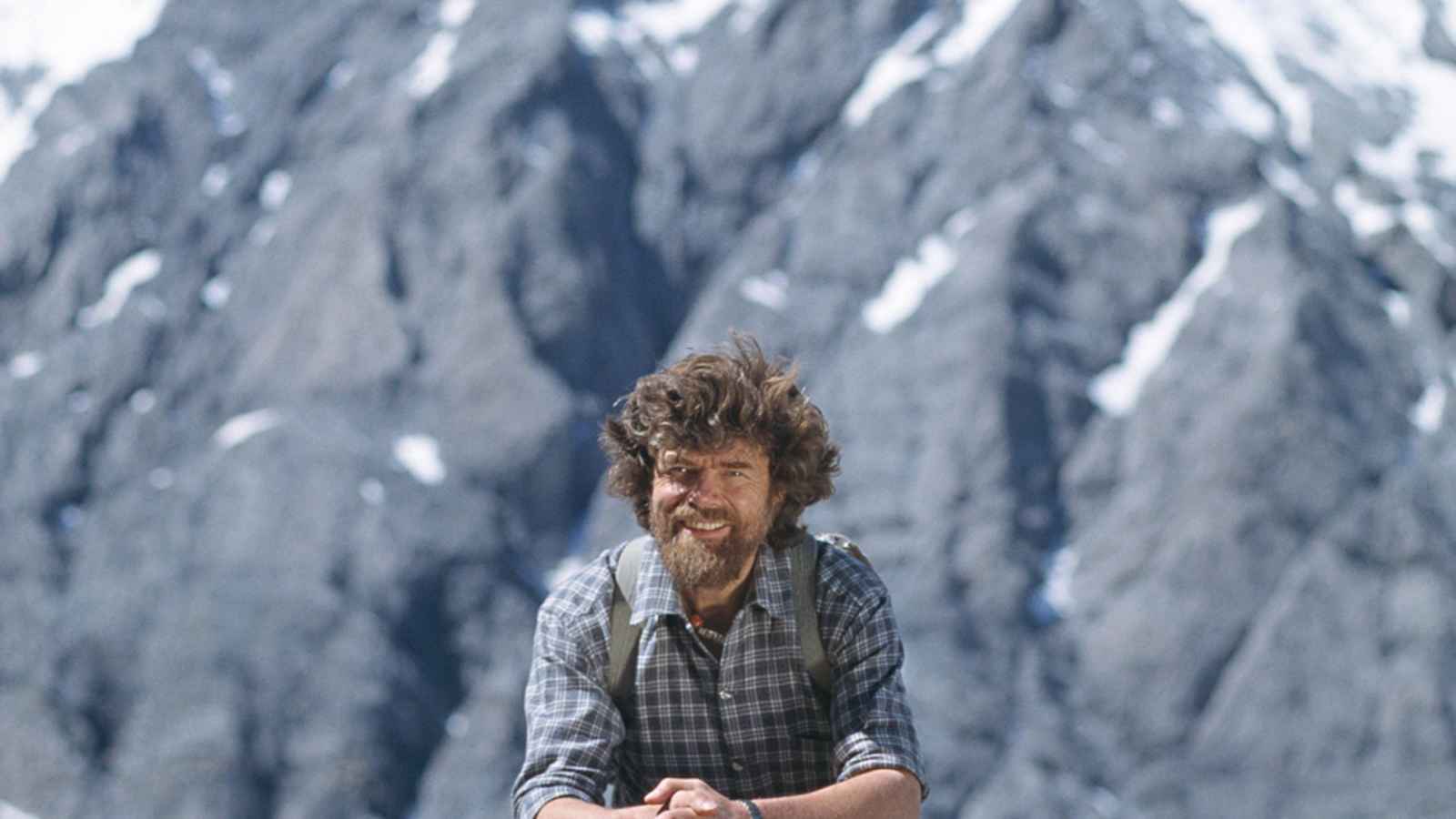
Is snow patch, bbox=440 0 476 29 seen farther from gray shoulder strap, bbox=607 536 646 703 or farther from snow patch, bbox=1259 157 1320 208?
gray shoulder strap, bbox=607 536 646 703

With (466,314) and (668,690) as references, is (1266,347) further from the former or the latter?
(668,690)

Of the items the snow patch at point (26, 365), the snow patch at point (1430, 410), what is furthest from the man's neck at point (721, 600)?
the snow patch at point (26, 365)

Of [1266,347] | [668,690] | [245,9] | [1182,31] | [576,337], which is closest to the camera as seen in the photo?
[668,690]

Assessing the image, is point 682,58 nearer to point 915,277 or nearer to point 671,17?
point 671,17

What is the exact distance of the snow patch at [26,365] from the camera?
41.2m

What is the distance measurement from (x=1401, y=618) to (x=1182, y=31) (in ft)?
51.8

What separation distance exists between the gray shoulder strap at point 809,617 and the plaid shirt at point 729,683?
0.01 meters

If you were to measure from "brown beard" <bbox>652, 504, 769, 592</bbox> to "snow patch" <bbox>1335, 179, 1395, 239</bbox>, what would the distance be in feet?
129

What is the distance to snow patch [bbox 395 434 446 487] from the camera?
1527 inches

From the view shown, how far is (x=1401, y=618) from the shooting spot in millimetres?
34781

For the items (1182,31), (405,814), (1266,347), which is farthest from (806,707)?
(1182,31)

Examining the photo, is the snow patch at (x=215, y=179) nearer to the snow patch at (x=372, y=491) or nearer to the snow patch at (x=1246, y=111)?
the snow patch at (x=372, y=491)

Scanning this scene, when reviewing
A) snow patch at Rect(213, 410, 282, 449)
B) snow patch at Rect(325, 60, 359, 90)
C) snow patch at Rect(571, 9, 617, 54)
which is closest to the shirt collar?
snow patch at Rect(213, 410, 282, 449)

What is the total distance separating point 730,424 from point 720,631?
48 centimetres
